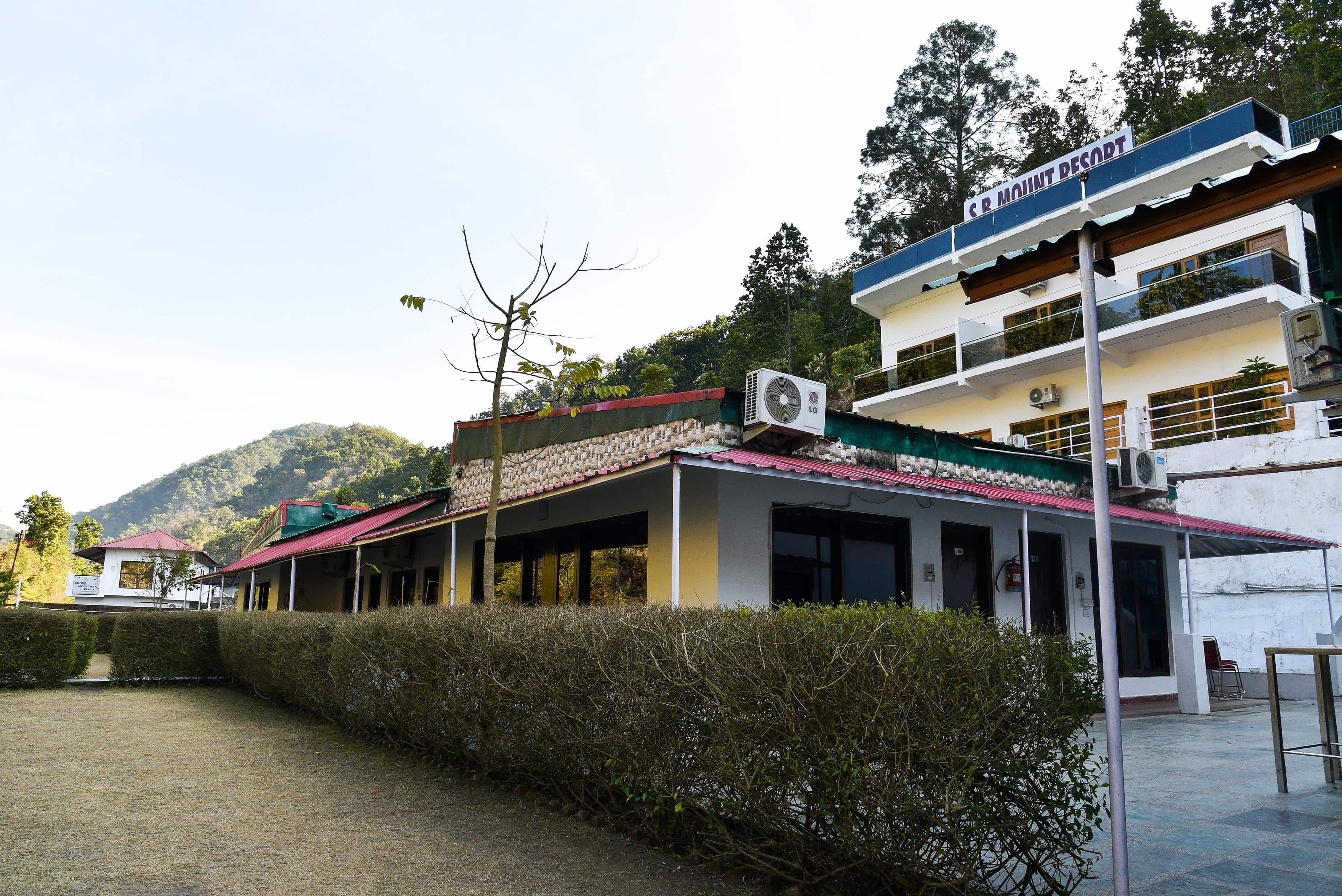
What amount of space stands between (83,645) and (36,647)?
3.18ft

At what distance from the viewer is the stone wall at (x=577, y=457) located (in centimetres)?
923

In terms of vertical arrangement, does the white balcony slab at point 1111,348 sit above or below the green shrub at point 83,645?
above

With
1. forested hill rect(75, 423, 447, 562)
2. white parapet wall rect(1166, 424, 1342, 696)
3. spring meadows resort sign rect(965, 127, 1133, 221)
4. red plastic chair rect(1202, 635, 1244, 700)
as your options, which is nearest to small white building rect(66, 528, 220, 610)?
forested hill rect(75, 423, 447, 562)

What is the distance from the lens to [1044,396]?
24.0 metres

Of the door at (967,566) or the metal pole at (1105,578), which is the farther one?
the door at (967,566)

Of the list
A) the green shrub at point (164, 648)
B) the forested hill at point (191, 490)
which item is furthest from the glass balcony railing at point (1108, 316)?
the forested hill at point (191, 490)

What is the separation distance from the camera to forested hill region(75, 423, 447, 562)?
2542 inches

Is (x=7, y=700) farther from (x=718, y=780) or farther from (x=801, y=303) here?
(x=801, y=303)

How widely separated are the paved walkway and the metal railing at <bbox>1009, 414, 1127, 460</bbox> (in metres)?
14.8

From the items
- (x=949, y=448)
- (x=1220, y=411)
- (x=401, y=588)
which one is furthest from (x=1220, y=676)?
(x=401, y=588)

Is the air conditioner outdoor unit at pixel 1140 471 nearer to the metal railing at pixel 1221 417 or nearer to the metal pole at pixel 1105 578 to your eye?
the metal railing at pixel 1221 417

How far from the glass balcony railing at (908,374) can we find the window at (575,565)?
18.4m

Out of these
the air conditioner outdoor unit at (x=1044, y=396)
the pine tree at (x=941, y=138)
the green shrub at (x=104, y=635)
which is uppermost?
the pine tree at (x=941, y=138)

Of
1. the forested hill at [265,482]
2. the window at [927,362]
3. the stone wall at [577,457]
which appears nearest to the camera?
the stone wall at [577,457]
